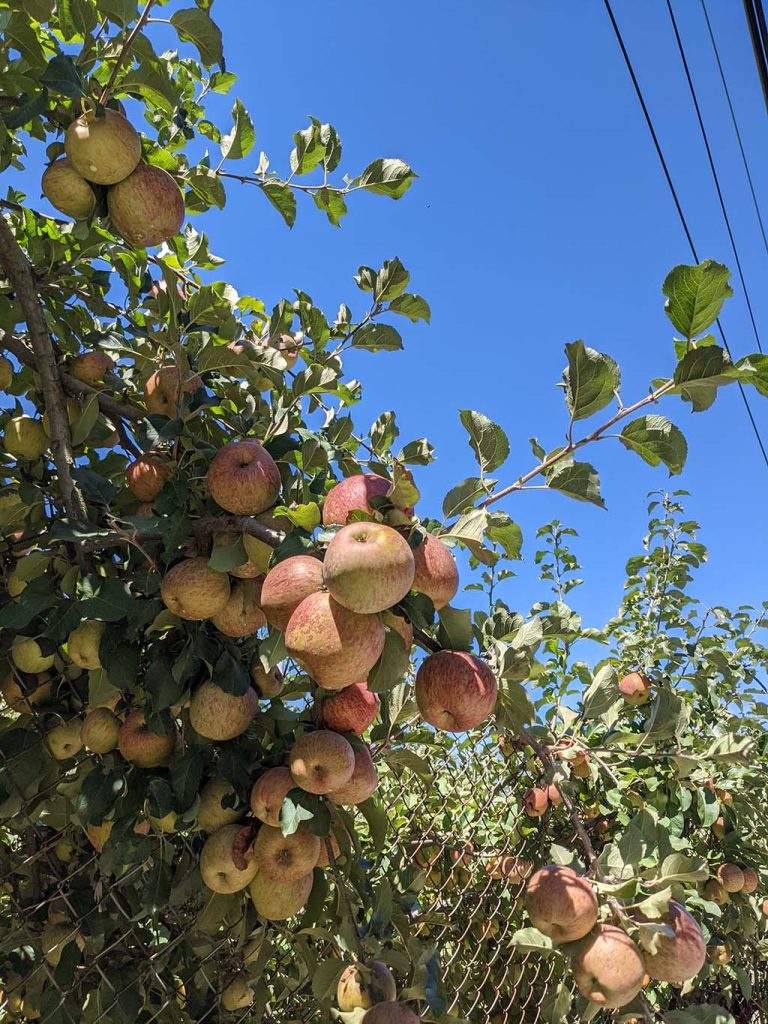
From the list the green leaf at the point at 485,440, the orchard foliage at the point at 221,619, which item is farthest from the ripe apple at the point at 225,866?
the green leaf at the point at 485,440

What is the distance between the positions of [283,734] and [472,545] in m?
0.65

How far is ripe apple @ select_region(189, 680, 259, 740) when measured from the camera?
137cm

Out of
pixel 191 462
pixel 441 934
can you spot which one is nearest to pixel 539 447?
pixel 191 462

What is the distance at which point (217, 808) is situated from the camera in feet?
4.66

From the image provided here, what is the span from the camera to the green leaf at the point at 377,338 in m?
1.77

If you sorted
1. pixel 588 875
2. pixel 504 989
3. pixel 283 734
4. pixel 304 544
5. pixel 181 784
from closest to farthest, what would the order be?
pixel 304 544
pixel 181 784
pixel 283 734
pixel 588 875
pixel 504 989

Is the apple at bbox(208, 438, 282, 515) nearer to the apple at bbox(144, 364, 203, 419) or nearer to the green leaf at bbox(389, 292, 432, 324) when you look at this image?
the apple at bbox(144, 364, 203, 419)

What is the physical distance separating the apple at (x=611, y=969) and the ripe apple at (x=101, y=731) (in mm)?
1129

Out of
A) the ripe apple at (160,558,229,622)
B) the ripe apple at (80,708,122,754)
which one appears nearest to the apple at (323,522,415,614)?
the ripe apple at (160,558,229,622)

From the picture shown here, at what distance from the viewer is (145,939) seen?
184 cm

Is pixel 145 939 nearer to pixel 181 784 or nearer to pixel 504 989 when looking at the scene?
pixel 181 784

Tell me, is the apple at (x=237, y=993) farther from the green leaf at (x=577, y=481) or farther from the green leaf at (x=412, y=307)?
the green leaf at (x=412, y=307)

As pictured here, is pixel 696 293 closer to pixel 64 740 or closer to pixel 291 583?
pixel 291 583

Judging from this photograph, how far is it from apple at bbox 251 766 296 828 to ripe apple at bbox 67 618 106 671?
46 centimetres
